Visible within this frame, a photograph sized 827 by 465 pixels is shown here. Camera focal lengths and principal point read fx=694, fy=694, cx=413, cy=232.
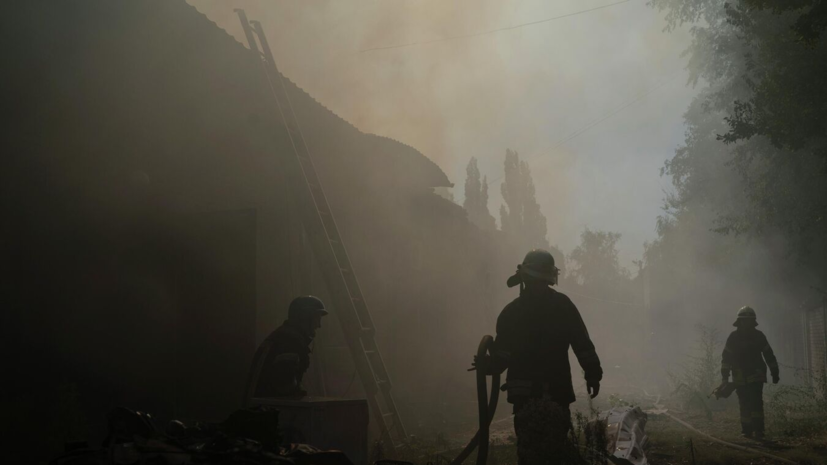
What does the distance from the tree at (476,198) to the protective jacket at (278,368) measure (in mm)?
69970

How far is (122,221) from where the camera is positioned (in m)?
9.73

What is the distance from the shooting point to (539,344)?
256 inches

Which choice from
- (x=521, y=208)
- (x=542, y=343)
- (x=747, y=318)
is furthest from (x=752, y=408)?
(x=521, y=208)

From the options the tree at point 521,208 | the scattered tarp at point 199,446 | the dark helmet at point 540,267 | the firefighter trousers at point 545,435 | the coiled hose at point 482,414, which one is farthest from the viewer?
the tree at point 521,208

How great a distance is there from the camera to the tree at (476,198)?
77125mm

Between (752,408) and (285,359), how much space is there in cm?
892

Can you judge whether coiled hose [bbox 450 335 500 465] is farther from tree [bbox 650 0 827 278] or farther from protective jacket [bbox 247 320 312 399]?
tree [bbox 650 0 827 278]

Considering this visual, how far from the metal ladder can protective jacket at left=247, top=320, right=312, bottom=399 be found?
139 inches

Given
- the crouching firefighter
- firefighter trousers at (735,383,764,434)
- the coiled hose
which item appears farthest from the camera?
firefighter trousers at (735,383,764,434)

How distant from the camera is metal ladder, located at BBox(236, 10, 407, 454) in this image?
34.2 feet

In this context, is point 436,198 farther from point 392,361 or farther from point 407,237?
point 392,361

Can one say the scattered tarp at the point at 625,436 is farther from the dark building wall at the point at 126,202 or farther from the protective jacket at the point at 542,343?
the dark building wall at the point at 126,202

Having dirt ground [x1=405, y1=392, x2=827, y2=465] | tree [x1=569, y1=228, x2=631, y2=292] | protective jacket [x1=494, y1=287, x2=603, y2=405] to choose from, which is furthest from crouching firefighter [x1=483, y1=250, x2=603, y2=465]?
tree [x1=569, y1=228, x2=631, y2=292]

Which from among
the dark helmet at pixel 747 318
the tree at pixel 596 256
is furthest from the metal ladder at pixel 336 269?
the tree at pixel 596 256
